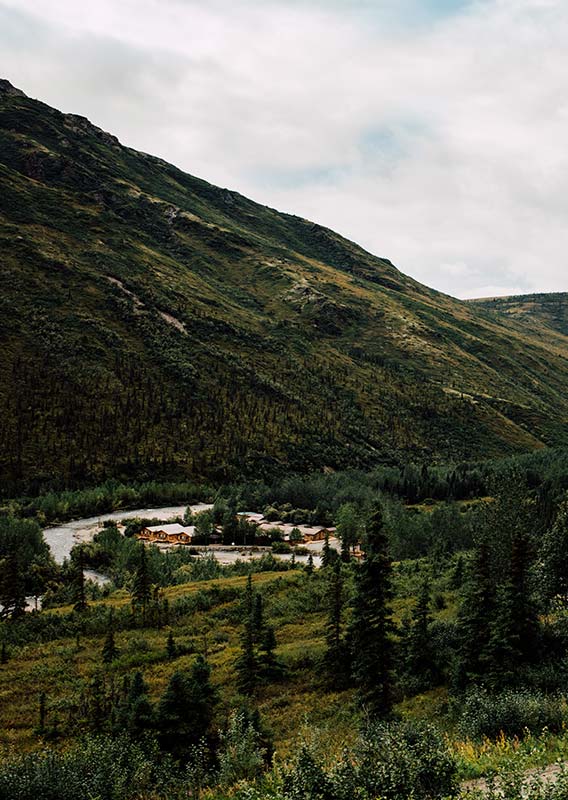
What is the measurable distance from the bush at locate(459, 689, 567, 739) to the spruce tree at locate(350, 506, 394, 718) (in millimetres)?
7371

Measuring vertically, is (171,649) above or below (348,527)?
above

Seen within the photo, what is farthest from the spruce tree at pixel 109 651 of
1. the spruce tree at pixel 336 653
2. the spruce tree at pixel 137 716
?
the spruce tree at pixel 336 653

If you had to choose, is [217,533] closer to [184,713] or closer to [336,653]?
[336,653]

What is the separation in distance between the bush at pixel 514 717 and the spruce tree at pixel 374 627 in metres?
7.37

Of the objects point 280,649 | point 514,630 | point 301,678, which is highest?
point 514,630

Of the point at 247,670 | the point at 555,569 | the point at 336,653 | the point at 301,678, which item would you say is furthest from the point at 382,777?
the point at 555,569

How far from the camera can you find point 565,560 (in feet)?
129

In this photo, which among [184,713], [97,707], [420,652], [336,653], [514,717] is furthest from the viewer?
[336,653]

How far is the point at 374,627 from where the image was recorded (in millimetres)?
27859

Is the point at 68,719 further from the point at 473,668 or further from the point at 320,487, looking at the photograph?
the point at 320,487

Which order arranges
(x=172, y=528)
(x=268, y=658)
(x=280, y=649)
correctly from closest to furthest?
(x=268, y=658) → (x=280, y=649) → (x=172, y=528)

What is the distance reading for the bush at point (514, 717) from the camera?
1834 cm

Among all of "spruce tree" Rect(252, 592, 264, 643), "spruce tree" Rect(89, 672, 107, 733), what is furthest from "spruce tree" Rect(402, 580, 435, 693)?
"spruce tree" Rect(89, 672, 107, 733)

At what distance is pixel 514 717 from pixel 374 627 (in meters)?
9.59
